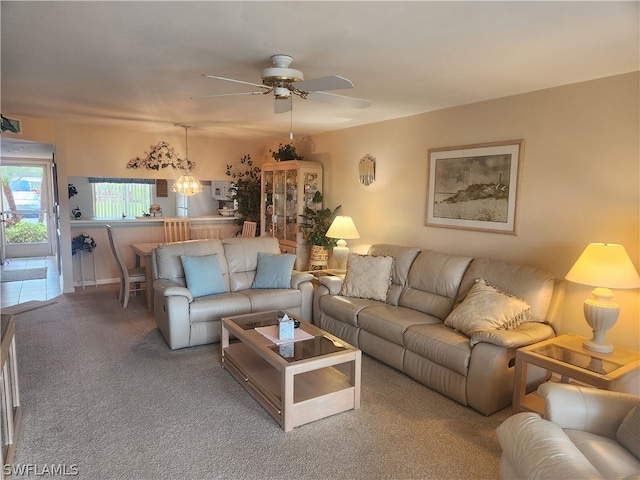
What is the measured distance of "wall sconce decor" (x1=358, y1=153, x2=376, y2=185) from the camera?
5129 mm

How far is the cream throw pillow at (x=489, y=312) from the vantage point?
297 cm

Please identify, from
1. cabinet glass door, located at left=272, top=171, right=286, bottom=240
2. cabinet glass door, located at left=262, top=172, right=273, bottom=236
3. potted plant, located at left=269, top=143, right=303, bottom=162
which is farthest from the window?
potted plant, located at left=269, top=143, right=303, bottom=162

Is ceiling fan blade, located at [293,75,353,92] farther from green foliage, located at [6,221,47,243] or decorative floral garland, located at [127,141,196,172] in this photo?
green foliage, located at [6,221,47,243]

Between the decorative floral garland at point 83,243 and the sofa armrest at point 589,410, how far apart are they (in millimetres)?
6195

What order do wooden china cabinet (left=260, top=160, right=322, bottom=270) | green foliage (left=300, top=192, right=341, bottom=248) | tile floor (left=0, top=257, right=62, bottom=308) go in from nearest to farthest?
tile floor (left=0, top=257, right=62, bottom=308)
green foliage (left=300, top=192, right=341, bottom=248)
wooden china cabinet (left=260, top=160, right=322, bottom=270)

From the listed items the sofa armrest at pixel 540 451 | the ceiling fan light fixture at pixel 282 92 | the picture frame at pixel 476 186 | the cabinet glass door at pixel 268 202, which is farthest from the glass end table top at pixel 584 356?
the cabinet glass door at pixel 268 202

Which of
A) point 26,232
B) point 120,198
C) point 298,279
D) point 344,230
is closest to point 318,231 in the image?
point 344,230

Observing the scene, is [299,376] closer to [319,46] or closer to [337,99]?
[337,99]

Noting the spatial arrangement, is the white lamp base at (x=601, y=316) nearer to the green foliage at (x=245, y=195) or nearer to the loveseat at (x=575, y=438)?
the loveseat at (x=575, y=438)

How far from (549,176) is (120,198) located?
21.5ft

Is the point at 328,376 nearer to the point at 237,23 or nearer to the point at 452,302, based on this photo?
the point at 452,302

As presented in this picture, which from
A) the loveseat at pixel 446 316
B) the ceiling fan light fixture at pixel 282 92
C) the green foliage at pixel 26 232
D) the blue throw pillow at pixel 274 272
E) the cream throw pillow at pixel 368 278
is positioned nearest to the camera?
the ceiling fan light fixture at pixel 282 92

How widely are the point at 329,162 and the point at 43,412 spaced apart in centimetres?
446

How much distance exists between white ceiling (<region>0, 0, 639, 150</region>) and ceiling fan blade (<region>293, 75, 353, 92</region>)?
20cm
